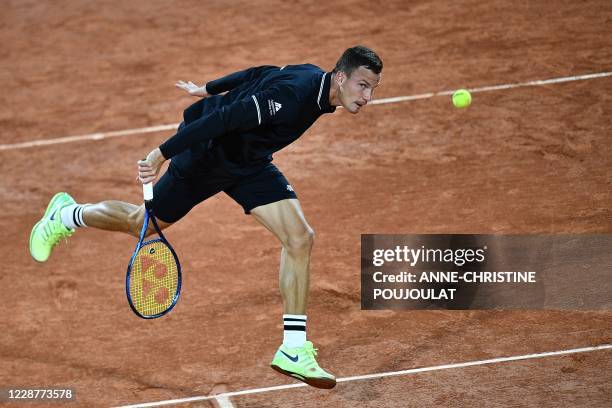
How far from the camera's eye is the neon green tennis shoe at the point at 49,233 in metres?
7.64

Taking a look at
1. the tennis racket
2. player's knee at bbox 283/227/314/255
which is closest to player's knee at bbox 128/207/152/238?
the tennis racket

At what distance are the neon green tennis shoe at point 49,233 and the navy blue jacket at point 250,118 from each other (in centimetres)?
139

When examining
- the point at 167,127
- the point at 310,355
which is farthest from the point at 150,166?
the point at 167,127

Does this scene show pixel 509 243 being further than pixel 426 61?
No

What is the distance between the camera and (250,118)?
20.0ft

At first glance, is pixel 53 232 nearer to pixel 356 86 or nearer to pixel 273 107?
pixel 273 107

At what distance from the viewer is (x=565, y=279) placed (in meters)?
7.59

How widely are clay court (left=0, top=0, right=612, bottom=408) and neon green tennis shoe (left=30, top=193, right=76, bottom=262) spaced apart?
0.45m

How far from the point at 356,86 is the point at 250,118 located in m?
0.67

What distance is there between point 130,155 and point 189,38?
289 cm

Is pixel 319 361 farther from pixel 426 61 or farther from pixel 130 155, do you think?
pixel 426 61

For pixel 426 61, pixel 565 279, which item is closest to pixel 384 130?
pixel 426 61

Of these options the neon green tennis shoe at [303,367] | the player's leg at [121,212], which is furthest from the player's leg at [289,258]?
the player's leg at [121,212]

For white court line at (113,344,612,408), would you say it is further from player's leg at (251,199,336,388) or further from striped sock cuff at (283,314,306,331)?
striped sock cuff at (283,314,306,331)
